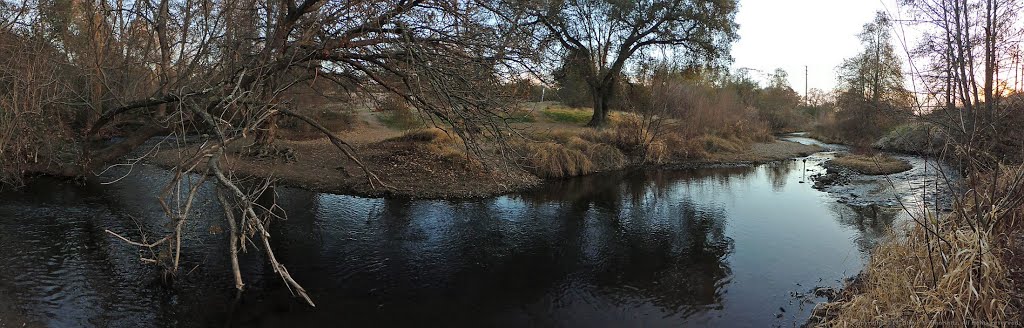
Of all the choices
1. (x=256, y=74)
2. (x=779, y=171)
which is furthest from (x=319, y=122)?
(x=779, y=171)

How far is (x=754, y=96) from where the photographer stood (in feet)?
157

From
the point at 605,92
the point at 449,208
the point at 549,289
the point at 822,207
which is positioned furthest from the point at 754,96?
the point at 549,289

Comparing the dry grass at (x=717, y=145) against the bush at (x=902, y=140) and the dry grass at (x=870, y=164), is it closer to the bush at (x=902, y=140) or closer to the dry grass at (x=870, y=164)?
the dry grass at (x=870, y=164)

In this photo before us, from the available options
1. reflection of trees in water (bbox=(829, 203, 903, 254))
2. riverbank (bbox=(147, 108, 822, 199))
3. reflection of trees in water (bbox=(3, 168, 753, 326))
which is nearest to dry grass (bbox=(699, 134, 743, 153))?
riverbank (bbox=(147, 108, 822, 199))

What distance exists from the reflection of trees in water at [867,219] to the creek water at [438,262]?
7cm

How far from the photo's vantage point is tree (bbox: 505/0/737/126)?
2633 cm

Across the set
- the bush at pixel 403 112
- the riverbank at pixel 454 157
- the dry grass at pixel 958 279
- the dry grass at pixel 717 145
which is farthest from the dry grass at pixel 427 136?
the dry grass at pixel 717 145

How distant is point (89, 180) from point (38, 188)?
51.0 inches

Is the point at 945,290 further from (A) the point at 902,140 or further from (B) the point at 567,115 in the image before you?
(B) the point at 567,115

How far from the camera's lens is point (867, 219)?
42.8 feet

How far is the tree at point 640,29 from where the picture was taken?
2633 cm

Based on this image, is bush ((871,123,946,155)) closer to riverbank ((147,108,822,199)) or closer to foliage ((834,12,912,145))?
foliage ((834,12,912,145))

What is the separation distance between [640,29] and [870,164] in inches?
481

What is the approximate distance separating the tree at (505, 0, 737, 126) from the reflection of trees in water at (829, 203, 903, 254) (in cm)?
1428
